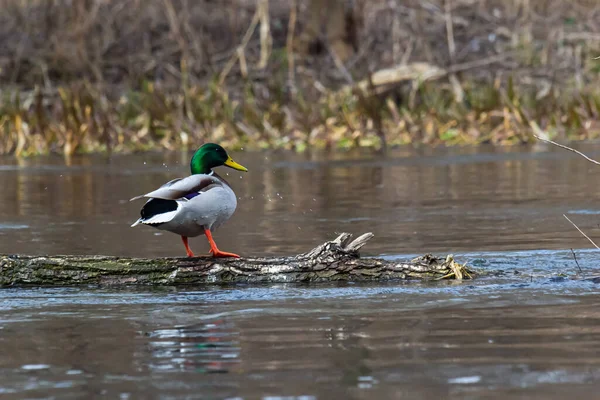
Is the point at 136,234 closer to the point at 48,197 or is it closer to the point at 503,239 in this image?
the point at 503,239

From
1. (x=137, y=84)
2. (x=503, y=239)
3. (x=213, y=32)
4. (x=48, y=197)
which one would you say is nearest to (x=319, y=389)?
(x=503, y=239)

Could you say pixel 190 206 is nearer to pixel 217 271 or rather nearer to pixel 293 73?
pixel 217 271

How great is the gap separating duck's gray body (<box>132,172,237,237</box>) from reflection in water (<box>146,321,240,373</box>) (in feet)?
4.62

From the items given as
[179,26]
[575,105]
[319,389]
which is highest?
[179,26]

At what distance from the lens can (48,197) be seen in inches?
667

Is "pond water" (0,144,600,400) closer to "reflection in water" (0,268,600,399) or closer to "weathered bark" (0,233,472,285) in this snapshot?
"reflection in water" (0,268,600,399)

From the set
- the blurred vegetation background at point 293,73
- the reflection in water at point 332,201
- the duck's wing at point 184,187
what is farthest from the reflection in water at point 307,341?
the blurred vegetation background at point 293,73

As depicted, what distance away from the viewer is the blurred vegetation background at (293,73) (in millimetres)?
25891

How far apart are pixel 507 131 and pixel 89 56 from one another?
1138 cm

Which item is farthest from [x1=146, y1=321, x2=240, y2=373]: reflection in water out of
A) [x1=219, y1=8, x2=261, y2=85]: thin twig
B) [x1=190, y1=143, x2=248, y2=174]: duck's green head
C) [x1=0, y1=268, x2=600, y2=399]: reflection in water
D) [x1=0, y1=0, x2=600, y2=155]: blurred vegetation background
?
[x1=219, y1=8, x2=261, y2=85]: thin twig

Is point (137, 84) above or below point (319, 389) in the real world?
above

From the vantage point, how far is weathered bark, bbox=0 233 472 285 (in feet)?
27.5

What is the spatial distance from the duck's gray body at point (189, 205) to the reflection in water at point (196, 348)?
1.41 m

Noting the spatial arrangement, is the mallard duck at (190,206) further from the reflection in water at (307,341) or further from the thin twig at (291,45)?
the thin twig at (291,45)
